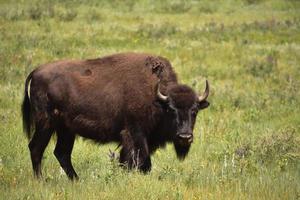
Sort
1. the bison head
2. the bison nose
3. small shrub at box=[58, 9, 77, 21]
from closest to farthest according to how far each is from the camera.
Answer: the bison nose < the bison head < small shrub at box=[58, 9, 77, 21]

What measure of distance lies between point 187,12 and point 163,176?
24.3 meters

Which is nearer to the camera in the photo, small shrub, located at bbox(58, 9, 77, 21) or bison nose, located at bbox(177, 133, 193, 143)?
bison nose, located at bbox(177, 133, 193, 143)

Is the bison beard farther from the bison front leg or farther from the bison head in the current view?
the bison front leg

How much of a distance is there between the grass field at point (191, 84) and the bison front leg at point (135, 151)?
24cm

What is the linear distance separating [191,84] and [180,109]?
728cm

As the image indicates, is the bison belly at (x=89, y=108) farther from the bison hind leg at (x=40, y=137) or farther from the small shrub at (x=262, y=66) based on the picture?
the small shrub at (x=262, y=66)

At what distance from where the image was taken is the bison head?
838cm

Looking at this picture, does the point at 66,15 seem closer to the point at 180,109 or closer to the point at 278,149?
the point at 278,149

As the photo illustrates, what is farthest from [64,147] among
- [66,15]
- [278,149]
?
[66,15]

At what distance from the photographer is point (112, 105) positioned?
886 centimetres

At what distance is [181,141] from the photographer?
321 inches

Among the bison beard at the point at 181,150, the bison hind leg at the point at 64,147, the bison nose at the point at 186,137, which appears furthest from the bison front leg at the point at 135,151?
the bison hind leg at the point at 64,147

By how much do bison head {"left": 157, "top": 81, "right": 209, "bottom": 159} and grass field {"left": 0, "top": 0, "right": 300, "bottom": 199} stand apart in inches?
19.5

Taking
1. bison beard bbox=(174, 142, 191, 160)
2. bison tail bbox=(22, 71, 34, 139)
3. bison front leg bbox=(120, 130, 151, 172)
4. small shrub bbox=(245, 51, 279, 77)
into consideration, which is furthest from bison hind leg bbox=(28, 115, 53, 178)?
small shrub bbox=(245, 51, 279, 77)
